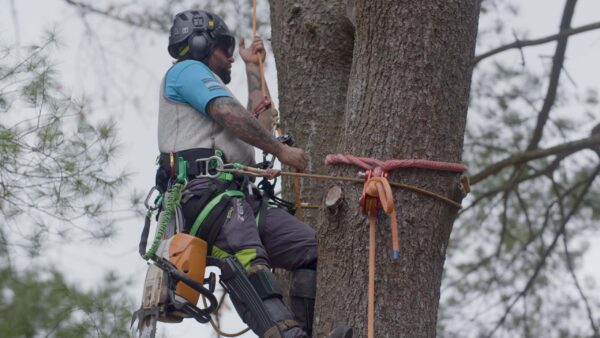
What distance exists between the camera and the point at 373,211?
9.44 ft

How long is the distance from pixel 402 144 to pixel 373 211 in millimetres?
206

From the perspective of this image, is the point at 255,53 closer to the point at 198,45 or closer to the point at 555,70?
the point at 198,45

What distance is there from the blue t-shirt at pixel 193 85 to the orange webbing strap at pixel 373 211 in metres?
0.70

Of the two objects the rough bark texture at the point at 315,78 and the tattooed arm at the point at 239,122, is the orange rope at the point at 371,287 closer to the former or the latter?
the tattooed arm at the point at 239,122

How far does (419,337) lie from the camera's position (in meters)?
2.83

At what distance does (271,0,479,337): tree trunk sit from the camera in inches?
112

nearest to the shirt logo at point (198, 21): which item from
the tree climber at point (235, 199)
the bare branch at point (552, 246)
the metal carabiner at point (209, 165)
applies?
the tree climber at point (235, 199)

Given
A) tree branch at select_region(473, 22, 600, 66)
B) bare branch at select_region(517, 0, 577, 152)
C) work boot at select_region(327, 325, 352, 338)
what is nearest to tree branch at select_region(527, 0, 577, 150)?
Result: bare branch at select_region(517, 0, 577, 152)

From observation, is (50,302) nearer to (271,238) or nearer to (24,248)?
(24,248)

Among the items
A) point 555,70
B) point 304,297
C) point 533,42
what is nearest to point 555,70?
point 555,70

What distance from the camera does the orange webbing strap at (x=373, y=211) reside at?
2778 mm

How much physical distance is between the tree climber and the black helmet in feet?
0.38

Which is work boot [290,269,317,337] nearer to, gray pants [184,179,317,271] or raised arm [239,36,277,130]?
gray pants [184,179,317,271]

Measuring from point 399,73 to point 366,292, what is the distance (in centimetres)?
62
